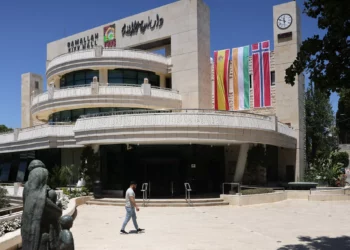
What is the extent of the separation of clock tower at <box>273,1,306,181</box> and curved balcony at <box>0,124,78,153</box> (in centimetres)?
1670

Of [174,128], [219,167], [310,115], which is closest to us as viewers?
[174,128]

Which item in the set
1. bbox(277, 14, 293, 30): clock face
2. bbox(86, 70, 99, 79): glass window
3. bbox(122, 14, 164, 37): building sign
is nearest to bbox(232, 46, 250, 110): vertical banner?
bbox(277, 14, 293, 30): clock face

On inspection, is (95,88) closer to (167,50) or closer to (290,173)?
(167,50)

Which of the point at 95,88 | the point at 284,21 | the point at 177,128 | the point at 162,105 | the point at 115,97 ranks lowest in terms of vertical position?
the point at 177,128

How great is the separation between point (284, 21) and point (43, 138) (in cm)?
2109

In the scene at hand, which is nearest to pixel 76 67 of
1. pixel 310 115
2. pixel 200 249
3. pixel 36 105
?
pixel 36 105

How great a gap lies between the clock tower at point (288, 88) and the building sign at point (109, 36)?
15.0 meters

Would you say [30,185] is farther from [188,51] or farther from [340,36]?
[188,51]

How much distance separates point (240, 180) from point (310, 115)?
1536 cm


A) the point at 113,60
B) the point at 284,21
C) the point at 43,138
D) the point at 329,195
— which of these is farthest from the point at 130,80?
the point at 329,195

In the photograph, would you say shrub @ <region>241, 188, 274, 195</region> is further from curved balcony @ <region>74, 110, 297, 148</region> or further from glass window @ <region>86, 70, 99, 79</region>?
glass window @ <region>86, 70, 99, 79</region>

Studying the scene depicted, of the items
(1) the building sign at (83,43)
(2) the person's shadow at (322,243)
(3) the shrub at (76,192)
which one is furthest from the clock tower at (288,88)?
(2) the person's shadow at (322,243)

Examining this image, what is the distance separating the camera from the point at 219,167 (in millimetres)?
28297

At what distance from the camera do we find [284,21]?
1277 inches
